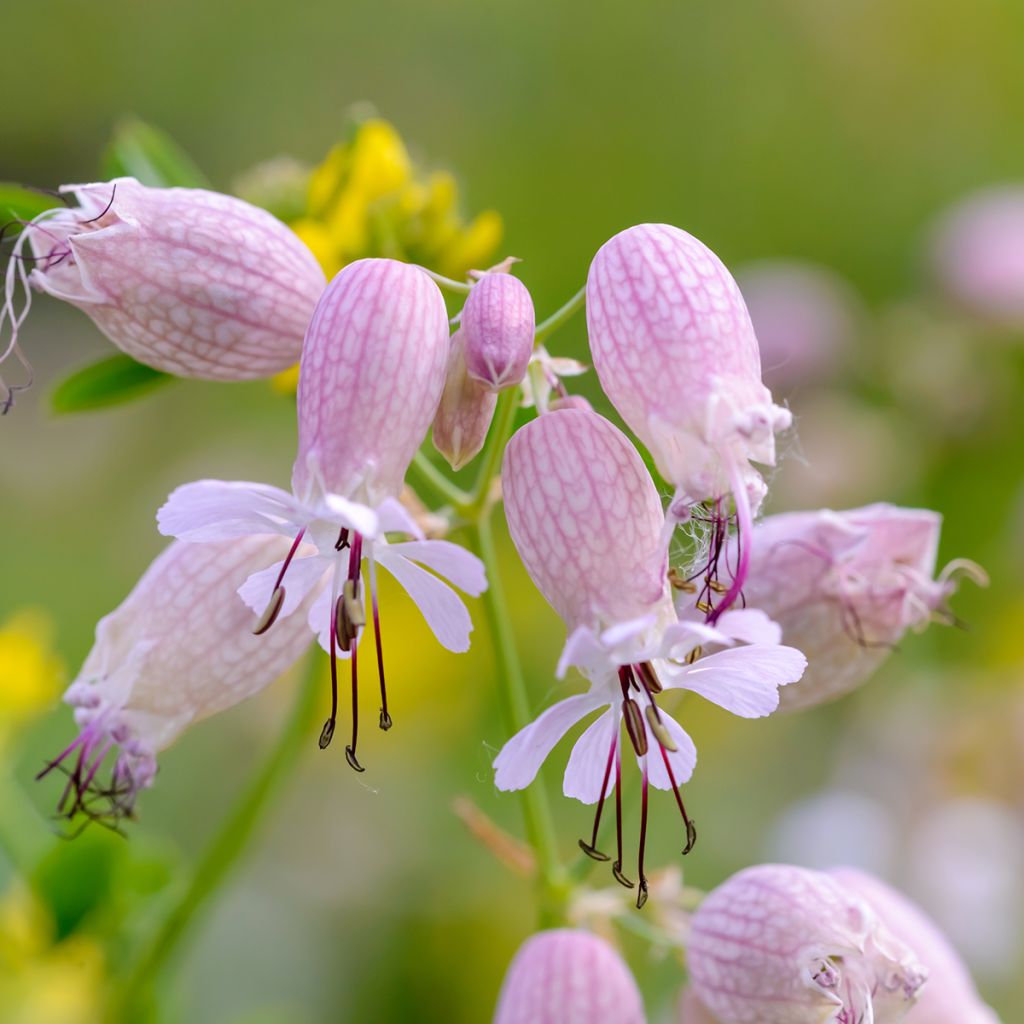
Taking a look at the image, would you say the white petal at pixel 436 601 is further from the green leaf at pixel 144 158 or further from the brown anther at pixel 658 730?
the green leaf at pixel 144 158

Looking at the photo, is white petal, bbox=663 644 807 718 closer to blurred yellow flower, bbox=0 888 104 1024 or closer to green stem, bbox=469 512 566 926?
green stem, bbox=469 512 566 926

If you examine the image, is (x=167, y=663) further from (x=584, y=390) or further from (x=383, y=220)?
(x=584, y=390)

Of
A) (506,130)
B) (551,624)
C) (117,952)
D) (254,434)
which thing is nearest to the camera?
(117,952)

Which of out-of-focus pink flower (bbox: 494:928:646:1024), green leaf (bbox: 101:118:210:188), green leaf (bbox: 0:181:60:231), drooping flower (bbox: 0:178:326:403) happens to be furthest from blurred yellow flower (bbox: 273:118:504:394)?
out-of-focus pink flower (bbox: 494:928:646:1024)

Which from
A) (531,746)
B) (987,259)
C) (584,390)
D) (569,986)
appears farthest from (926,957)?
(987,259)

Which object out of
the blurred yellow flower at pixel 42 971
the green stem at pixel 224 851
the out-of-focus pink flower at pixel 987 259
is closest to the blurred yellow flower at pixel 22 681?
the blurred yellow flower at pixel 42 971

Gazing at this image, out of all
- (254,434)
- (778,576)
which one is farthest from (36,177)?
(778,576)

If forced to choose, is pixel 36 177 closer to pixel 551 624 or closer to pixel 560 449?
pixel 551 624
